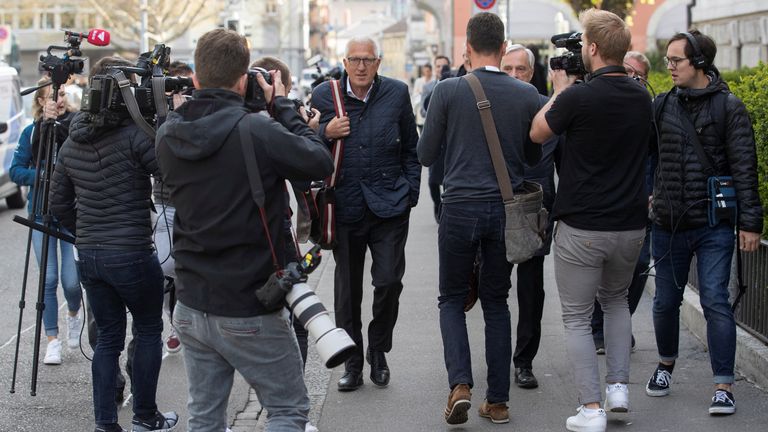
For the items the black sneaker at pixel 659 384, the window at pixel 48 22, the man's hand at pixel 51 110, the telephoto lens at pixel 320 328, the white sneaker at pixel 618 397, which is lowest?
the black sneaker at pixel 659 384

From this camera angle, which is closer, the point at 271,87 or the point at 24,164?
the point at 271,87

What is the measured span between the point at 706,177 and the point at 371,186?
1.79 m

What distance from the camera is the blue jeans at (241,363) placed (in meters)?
4.29

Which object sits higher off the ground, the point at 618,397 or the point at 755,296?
the point at 755,296

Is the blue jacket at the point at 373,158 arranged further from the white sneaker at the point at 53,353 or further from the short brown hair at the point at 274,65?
the white sneaker at the point at 53,353

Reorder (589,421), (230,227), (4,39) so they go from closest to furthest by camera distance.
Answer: (230,227) < (589,421) < (4,39)

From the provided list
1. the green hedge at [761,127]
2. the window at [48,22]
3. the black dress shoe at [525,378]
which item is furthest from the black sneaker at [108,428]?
the window at [48,22]

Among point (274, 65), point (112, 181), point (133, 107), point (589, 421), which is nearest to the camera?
point (133, 107)

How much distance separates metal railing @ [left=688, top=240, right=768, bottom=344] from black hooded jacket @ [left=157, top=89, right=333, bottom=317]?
11.9ft

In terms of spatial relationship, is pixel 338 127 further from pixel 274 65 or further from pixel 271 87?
pixel 271 87

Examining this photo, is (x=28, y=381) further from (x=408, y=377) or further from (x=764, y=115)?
(x=764, y=115)

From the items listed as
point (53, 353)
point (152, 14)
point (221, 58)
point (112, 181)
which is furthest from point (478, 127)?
point (152, 14)

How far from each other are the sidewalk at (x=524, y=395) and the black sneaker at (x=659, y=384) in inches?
1.9

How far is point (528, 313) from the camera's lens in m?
7.04
